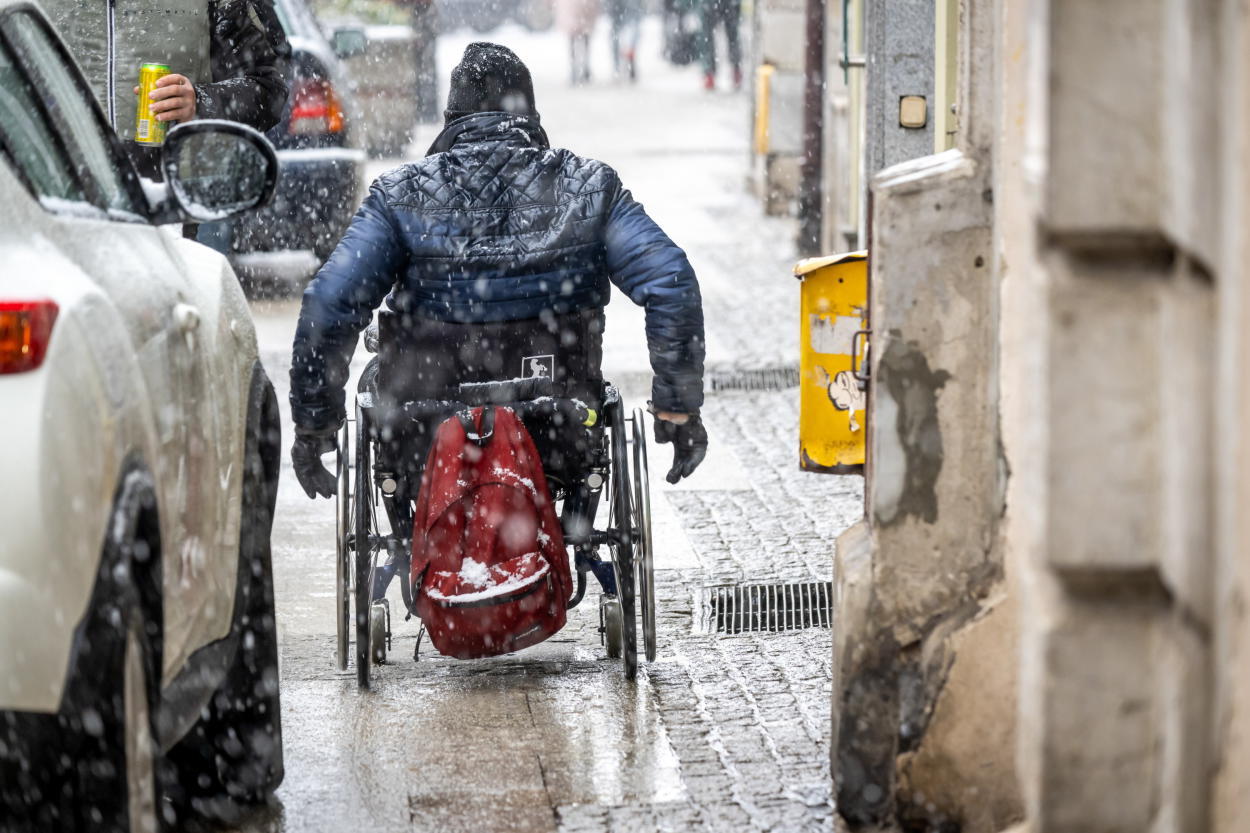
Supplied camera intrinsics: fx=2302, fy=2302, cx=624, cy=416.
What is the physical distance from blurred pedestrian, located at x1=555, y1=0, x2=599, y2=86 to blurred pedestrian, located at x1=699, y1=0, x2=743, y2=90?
1.44 metres

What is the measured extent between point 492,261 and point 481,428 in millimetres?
446

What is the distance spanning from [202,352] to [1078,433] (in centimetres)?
200

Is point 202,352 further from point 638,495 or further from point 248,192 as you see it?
point 638,495

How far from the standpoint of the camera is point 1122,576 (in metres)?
3.21

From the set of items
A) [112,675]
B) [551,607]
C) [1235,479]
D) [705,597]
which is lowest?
[705,597]

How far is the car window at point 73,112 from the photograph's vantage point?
13.8ft

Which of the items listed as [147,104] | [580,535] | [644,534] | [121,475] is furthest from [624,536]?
[121,475]

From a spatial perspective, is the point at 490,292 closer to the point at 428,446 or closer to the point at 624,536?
the point at 428,446

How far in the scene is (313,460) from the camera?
20.1 ft

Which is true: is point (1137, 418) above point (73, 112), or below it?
below

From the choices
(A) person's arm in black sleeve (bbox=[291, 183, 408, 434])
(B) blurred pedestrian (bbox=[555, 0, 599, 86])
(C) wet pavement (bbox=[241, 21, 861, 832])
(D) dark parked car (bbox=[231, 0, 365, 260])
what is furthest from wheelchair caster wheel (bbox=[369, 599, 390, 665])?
(B) blurred pedestrian (bbox=[555, 0, 599, 86])

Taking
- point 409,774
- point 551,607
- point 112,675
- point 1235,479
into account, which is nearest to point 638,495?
point 551,607

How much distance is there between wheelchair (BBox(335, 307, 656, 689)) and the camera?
5906 millimetres

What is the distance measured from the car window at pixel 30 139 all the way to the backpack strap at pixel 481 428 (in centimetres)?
172
